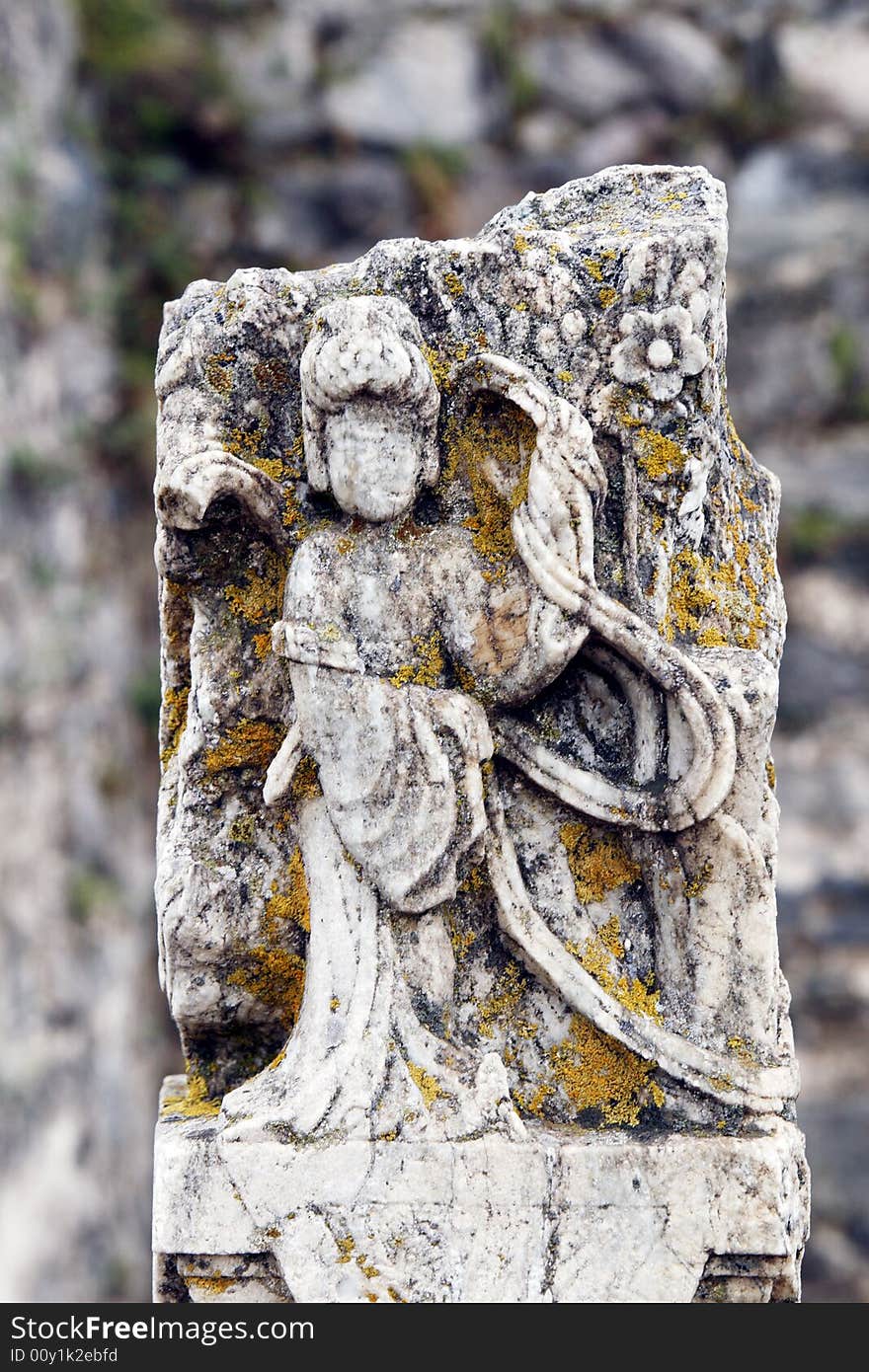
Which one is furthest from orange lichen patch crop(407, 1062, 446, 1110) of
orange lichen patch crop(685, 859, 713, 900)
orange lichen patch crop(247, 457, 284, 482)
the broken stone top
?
orange lichen patch crop(247, 457, 284, 482)

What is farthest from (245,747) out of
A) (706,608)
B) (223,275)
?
(223,275)

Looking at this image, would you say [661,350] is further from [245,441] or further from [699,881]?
[699,881]

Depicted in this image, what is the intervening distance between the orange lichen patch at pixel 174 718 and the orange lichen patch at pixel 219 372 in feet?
2.16

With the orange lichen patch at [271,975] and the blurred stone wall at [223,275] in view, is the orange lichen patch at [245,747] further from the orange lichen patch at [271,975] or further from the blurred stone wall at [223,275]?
the blurred stone wall at [223,275]

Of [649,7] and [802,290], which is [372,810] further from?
[649,7]

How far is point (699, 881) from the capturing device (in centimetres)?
288

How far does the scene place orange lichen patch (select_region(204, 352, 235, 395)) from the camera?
2.98 m

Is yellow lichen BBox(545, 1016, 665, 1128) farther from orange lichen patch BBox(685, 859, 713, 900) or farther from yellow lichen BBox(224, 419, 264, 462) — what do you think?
yellow lichen BBox(224, 419, 264, 462)

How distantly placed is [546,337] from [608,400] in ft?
0.58

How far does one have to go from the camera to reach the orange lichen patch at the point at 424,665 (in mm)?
2895

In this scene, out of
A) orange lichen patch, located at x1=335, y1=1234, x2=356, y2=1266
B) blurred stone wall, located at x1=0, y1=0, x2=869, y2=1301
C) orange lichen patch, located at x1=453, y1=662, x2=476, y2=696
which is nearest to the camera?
orange lichen patch, located at x1=335, y1=1234, x2=356, y2=1266

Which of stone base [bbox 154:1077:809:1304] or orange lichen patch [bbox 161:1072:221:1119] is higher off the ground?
orange lichen patch [bbox 161:1072:221:1119]

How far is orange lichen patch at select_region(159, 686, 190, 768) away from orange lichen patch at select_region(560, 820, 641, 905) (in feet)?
2.84

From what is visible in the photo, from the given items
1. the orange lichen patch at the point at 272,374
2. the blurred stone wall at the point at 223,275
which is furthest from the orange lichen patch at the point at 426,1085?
the blurred stone wall at the point at 223,275
